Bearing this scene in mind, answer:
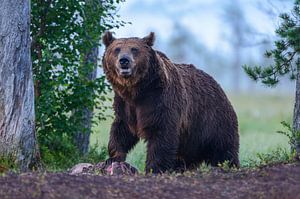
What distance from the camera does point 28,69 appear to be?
915 cm

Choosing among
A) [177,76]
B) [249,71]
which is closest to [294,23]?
[249,71]

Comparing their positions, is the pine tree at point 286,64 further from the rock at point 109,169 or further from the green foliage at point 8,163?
the green foliage at point 8,163

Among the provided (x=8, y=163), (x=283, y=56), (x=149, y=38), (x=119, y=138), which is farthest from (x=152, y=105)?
(x=8, y=163)

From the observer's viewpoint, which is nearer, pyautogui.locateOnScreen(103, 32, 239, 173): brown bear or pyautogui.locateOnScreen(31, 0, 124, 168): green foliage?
pyautogui.locateOnScreen(103, 32, 239, 173): brown bear

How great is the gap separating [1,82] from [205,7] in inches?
7419

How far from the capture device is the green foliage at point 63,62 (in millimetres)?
10914

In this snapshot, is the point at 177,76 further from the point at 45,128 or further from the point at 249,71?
the point at 45,128

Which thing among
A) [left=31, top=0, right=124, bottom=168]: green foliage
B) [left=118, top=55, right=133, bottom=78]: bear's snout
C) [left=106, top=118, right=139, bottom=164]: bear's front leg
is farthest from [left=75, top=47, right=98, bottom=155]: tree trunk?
[left=118, top=55, right=133, bottom=78]: bear's snout

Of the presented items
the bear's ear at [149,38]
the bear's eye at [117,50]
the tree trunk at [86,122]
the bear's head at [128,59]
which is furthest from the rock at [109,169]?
the tree trunk at [86,122]

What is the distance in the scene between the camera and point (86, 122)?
12.2 m

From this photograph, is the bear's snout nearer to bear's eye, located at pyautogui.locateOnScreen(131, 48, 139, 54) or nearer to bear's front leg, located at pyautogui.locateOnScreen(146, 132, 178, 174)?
bear's eye, located at pyautogui.locateOnScreen(131, 48, 139, 54)

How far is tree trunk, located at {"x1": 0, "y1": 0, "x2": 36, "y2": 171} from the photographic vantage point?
898 centimetres

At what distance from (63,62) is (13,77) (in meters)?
2.01

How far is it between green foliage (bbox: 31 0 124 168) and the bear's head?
147 centimetres
